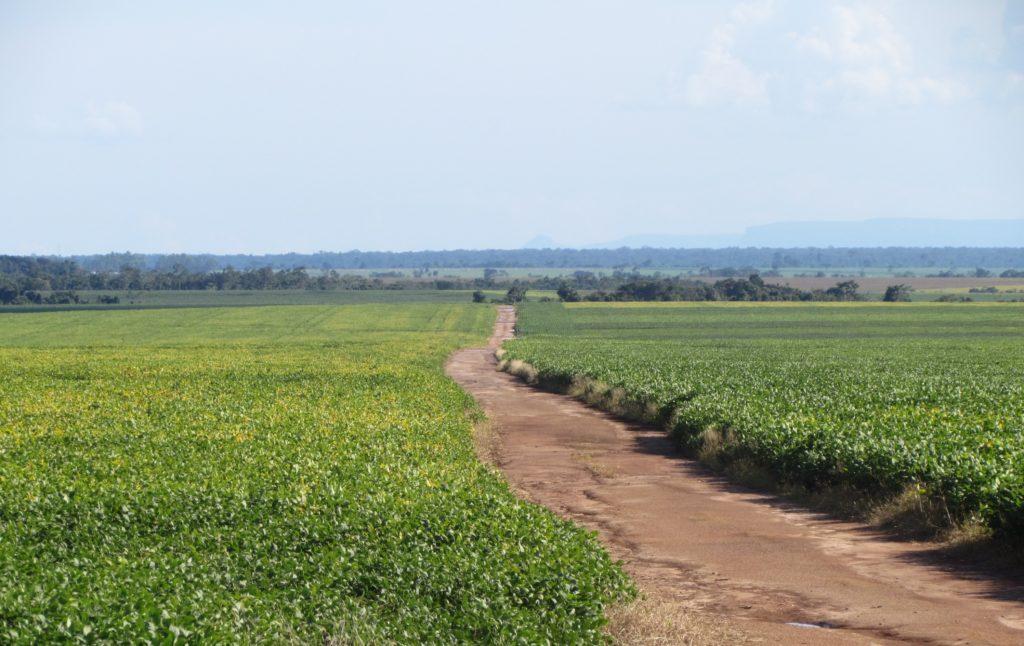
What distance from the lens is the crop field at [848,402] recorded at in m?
18.3

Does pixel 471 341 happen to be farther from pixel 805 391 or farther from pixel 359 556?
pixel 359 556

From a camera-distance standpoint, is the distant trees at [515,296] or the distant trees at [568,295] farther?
the distant trees at [568,295]

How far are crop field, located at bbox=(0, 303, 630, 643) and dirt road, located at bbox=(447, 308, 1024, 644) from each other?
5.83 ft

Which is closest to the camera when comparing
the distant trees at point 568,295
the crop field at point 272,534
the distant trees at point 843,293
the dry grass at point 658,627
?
the crop field at point 272,534

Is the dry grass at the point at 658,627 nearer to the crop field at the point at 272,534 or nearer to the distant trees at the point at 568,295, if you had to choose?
the crop field at the point at 272,534

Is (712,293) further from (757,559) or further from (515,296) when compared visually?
(757,559)

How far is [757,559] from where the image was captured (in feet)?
53.3

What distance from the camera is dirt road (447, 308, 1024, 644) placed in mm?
12891

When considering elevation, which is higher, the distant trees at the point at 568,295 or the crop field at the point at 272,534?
the crop field at the point at 272,534

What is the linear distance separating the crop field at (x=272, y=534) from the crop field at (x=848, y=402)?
6.38 metres

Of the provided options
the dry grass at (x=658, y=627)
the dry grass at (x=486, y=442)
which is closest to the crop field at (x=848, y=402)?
the dry grass at (x=486, y=442)

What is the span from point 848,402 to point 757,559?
13723 millimetres

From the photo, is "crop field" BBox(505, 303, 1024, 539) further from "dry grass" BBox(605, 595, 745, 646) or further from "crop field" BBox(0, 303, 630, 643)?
"crop field" BBox(0, 303, 630, 643)

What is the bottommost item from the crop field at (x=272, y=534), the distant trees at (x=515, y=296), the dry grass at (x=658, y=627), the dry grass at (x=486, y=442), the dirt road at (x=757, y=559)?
the distant trees at (x=515, y=296)
